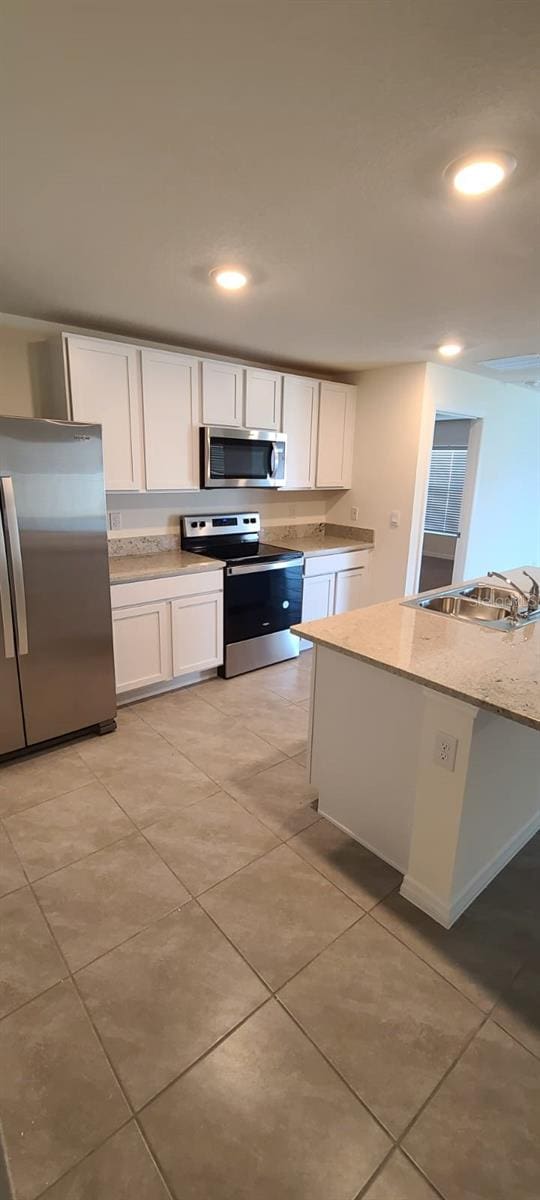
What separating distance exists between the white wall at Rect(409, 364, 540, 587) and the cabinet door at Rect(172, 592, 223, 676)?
1.78m

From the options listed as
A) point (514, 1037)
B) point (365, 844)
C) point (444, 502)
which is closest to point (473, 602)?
point (365, 844)

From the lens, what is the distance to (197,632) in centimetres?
350

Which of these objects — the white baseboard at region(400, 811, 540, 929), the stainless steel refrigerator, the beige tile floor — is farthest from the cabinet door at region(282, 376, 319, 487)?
the white baseboard at region(400, 811, 540, 929)

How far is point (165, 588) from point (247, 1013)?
7.39 ft

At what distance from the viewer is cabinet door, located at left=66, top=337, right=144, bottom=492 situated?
288 cm

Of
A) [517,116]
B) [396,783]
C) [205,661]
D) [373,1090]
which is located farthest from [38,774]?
[517,116]

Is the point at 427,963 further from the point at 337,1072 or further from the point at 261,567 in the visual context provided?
the point at 261,567

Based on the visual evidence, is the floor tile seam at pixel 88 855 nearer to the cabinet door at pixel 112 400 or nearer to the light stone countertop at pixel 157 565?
the light stone countertop at pixel 157 565

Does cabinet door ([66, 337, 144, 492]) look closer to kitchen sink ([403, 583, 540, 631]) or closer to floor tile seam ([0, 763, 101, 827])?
floor tile seam ([0, 763, 101, 827])

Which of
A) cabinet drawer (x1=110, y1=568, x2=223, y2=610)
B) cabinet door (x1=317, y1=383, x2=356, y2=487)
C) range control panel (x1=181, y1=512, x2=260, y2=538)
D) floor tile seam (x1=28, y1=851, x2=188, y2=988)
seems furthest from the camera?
cabinet door (x1=317, y1=383, x2=356, y2=487)

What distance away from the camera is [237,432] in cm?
363

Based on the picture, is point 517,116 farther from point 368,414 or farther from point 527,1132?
point 368,414

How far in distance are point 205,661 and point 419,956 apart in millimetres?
2260

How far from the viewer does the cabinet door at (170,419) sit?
3195 millimetres
